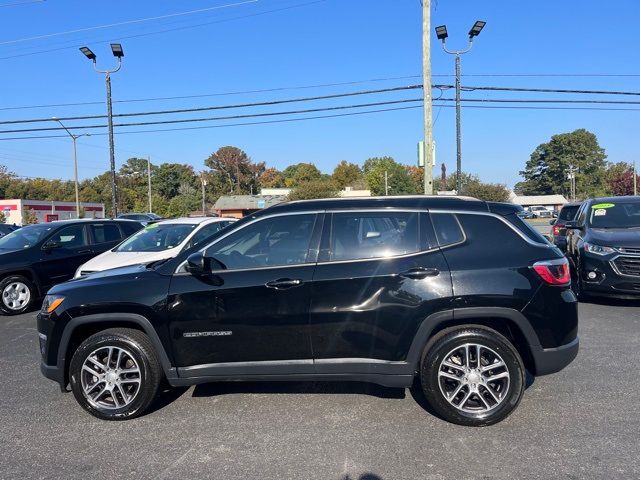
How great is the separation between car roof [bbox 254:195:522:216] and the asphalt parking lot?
176 centimetres

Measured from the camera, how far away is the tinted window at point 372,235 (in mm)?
4078

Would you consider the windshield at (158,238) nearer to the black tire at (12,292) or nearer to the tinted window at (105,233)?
the tinted window at (105,233)

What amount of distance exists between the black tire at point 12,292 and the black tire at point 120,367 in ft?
18.4

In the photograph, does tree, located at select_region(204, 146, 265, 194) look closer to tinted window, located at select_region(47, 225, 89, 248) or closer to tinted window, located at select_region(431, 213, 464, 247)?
tinted window, located at select_region(47, 225, 89, 248)

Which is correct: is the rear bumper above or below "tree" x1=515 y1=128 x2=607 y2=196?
below

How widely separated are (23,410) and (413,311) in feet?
11.9

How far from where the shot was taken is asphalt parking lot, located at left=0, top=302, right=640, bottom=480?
3.30 meters

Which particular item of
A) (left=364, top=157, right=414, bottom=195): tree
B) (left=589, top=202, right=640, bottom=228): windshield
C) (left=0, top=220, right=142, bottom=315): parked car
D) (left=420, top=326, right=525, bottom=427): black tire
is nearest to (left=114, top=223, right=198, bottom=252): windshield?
(left=0, top=220, right=142, bottom=315): parked car

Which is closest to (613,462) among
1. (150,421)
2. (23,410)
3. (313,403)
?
(313,403)

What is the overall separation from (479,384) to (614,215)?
21.5 ft

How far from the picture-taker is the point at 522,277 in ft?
12.9

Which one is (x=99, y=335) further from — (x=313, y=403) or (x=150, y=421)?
(x=313, y=403)

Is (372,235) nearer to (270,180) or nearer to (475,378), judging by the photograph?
(475,378)

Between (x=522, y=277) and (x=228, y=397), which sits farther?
(x=228, y=397)
